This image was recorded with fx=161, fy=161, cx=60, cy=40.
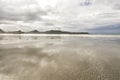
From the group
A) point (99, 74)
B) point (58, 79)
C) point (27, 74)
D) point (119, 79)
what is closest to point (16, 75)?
point (27, 74)

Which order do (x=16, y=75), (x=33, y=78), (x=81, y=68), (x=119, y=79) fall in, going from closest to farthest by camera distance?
(x=119, y=79), (x=33, y=78), (x=16, y=75), (x=81, y=68)

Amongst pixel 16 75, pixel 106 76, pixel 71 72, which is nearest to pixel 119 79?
pixel 106 76

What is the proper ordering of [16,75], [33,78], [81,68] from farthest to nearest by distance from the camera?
[81,68], [16,75], [33,78]

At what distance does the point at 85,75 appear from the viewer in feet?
31.5

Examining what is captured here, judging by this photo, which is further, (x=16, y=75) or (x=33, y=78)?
(x=16, y=75)

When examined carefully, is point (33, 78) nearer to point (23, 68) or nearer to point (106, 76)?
point (23, 68)

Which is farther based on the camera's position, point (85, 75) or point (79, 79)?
point (85, 75)

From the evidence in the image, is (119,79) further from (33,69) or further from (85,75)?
(33,69)

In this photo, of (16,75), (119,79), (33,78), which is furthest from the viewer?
(16,75)

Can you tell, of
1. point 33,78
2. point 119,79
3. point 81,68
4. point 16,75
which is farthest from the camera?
point 81,68

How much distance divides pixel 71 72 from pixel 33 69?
291 centimetres

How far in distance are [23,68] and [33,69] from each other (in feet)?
2.69

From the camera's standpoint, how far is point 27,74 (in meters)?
10.3

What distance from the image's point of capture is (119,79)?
8711 mm
